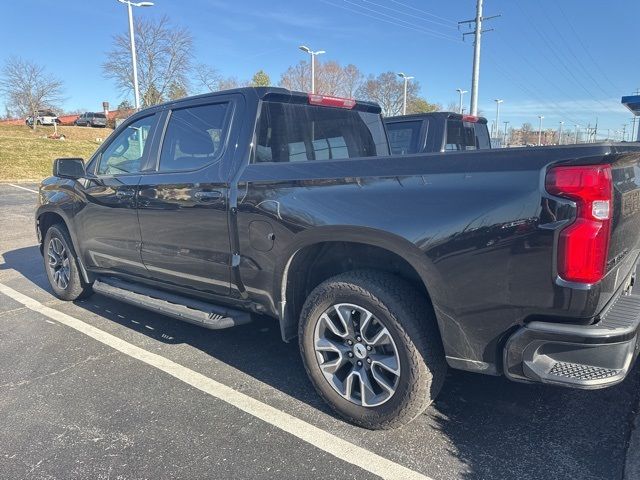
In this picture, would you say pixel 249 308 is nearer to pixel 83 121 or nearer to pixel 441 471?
pixel 441 471

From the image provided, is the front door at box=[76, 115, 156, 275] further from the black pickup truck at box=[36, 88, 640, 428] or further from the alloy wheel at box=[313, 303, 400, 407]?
the alloy wheel at box=[313, 303, 400, 407]

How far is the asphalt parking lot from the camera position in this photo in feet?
8.21

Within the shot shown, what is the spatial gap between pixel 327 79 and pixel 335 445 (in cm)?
5698

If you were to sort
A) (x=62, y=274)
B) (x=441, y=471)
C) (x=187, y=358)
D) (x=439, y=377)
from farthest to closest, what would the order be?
1. (x=62, y=274)
2. (x=187, y=358)
3. (x=439, y=377)
4. (x=441, y=471)

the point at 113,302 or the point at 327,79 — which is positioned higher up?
the point at 327,79

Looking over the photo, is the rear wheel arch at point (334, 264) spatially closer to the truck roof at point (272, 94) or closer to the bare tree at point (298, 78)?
the truck roof at point (272, 94)

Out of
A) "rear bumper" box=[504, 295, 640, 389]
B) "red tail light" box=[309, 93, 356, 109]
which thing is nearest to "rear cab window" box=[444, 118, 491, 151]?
"red tail light" box=[309, 93, 356, 109]

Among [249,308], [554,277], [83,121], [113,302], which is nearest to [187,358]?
[249,308]

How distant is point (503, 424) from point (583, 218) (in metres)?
1.41

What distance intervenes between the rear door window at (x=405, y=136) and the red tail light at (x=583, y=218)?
477cm

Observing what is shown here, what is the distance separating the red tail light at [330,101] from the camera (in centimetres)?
368

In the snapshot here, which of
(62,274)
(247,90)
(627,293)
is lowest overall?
(62,274)

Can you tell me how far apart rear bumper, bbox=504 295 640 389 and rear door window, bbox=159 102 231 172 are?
2301 mm

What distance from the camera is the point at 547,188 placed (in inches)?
80.9
